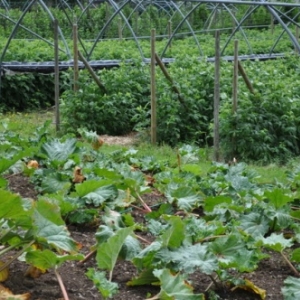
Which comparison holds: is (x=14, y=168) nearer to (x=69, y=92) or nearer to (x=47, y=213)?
(x=47, y=213)

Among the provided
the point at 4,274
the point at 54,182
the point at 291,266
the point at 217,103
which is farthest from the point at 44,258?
the point at 217,103

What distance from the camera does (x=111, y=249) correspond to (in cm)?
334

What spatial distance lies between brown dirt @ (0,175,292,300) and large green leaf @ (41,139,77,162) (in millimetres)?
1513

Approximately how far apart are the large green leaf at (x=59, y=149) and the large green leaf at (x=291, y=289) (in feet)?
7.97

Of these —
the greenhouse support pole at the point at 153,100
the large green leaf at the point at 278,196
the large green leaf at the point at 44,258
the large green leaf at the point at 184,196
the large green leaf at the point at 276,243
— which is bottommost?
Result: the greenhouse support pole at the point at 153,100

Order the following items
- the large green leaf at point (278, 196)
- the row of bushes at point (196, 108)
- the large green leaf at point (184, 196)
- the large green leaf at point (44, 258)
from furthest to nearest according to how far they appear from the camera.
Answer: the row of bushes at point (196, 108), the large green leaf at point (184, 196), the large green leaf at point (278, 196), the large green leaf at point (44, 258)

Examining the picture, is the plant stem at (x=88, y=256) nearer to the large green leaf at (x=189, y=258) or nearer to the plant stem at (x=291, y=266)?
the large green leaf at (x=189, y=258)

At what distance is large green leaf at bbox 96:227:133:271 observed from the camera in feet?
10.9

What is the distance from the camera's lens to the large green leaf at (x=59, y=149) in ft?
17.9

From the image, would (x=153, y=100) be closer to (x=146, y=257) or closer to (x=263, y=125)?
(x=263, y=125)

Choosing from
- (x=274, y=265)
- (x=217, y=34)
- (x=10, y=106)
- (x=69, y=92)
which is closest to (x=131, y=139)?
(x=69, y=92)

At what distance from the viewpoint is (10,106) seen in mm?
14867

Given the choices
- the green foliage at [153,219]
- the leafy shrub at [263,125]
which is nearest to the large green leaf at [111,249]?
the green foliage at [153,219]

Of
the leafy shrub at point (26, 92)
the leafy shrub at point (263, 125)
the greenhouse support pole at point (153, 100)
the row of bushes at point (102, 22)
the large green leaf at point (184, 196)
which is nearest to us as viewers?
the large green leaf at point (184, 196)
